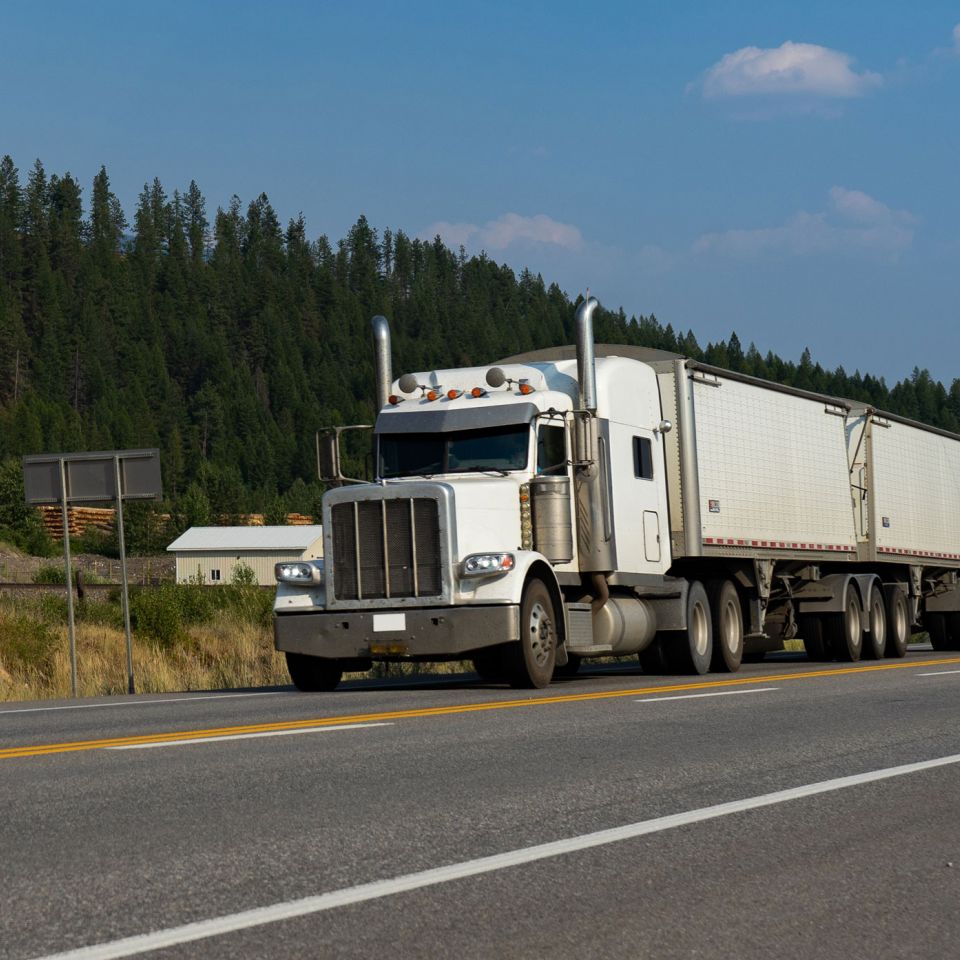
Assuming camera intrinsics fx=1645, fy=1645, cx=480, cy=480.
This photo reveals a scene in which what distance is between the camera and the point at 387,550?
641 inches

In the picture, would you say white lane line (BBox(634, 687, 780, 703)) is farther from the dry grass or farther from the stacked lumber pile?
the stacked lumber pile

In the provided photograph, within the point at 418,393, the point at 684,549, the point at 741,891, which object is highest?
the point at 418,393

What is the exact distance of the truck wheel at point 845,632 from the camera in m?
24.1

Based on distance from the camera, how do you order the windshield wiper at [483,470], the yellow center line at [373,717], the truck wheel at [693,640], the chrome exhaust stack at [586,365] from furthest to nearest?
the truck wheel at [693,640] → the chrome exhaust stack at [586,365] → the windshield wiper at [483,470] → the yellow center line at [373,717]

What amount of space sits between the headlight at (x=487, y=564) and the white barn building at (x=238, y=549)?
96893 millimetres

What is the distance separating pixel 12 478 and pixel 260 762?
434 feet

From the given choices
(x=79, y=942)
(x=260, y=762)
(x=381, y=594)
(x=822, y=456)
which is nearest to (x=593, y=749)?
(x=260, y=762)

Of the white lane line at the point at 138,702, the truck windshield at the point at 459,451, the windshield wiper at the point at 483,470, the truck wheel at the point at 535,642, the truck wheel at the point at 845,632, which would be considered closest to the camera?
the white lane line at the point at 138,702

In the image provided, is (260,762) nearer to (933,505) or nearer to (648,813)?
(648,813)

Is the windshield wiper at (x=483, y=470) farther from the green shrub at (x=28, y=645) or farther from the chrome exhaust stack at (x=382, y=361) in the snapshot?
the green shrub at (x=28, y=645)

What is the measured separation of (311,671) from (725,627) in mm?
6222

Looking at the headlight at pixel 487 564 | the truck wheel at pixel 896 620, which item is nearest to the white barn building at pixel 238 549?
the truck wheel at pixel 896 620

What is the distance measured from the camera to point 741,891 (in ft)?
18.3

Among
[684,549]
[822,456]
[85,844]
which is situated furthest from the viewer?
[822,456]
